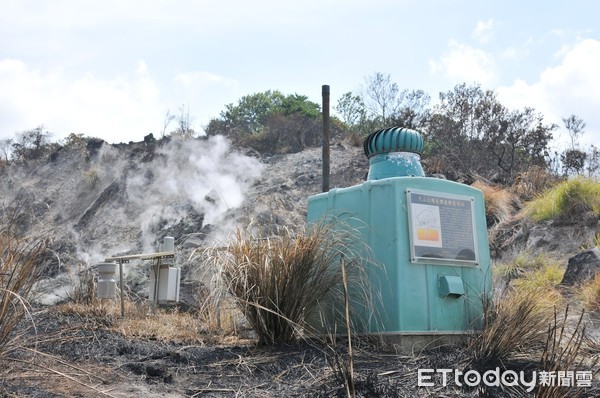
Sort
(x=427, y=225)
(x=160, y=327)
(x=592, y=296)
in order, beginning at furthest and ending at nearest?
(x=592, y=296), (x=160, y=327), (x=427, y=225)

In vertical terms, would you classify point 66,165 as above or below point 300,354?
above

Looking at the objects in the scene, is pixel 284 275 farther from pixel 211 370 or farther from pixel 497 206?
pixel 497 206

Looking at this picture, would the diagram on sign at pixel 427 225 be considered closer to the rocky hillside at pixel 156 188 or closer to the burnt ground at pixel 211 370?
the burnt ground at pixel 211 370

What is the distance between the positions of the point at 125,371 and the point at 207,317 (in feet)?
9.79

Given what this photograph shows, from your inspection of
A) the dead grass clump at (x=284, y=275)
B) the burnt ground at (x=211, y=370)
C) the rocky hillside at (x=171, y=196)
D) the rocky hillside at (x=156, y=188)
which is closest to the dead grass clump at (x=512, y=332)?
the burnt ground at (x=211, y=370)

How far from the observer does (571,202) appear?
478 inches

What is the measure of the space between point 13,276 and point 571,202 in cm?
1054

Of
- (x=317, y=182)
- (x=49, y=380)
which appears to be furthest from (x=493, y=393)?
(x=317, y=182)

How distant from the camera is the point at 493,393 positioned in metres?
3.94

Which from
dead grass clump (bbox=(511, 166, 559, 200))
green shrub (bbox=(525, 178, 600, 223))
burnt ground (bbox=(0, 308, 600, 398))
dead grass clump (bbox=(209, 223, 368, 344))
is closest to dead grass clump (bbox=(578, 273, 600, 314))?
burnt ground (bbox=(0, 308, 600, 398))

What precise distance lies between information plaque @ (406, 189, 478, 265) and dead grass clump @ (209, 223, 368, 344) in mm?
488

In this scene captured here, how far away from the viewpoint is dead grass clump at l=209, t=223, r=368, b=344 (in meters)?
4.96

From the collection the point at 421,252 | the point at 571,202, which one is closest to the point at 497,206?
the point at 571,202

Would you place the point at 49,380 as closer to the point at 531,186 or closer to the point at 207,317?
the point at 207,317
